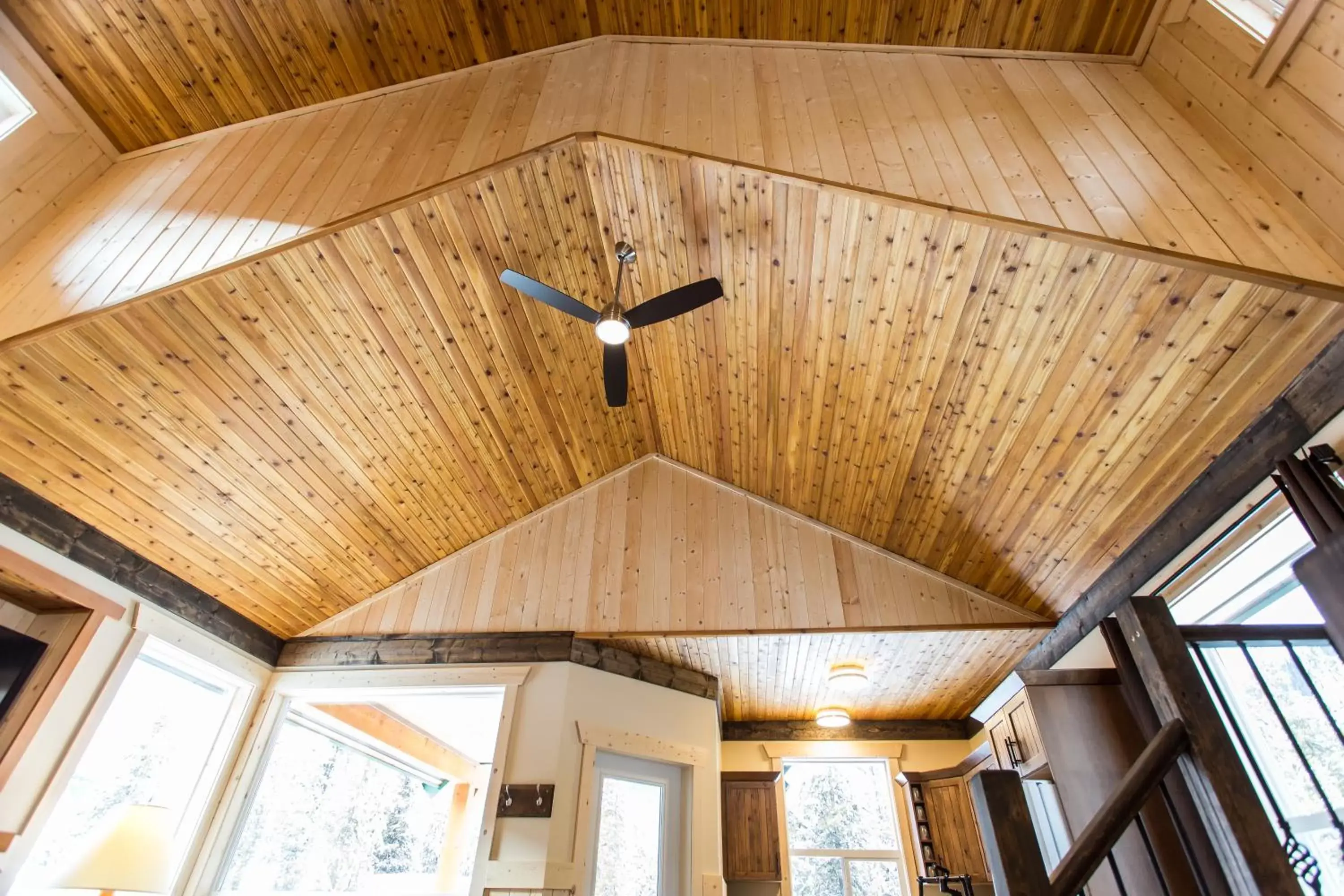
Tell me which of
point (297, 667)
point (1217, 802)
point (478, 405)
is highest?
point (478, 405)

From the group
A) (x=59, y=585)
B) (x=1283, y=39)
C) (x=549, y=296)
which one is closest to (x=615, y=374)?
(x=549, y=296)

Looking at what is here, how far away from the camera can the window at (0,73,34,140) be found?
3.11 metres

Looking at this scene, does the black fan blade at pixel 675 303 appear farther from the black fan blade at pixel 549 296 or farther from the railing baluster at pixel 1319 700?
the railing baluster at pixel 1319 700

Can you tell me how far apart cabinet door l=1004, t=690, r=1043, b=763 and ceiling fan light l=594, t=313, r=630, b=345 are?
2.70 m

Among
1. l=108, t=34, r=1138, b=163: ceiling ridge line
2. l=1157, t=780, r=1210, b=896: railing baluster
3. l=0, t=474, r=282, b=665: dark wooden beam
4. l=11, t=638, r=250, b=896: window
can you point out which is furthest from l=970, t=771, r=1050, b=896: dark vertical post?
l=0, t=474, r=282, b=665: dark wooden beam

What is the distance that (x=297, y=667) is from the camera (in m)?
4.86

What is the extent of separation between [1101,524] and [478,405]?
12.0 feet

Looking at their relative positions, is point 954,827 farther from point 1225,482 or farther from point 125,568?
point 125,568

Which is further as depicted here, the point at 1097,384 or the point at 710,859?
the point at 710,859

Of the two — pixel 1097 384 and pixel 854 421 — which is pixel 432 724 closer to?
pixel 854 421

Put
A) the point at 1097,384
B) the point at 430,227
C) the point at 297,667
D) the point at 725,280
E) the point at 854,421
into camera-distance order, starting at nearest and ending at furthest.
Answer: the point at 1097,384 → the point at 430,227 → the point at 725,280 → the point at 854,421 → the point at 297,667

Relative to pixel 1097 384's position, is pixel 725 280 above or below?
above

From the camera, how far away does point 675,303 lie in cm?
317

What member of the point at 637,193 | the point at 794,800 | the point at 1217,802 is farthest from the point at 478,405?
the point at 794,800
